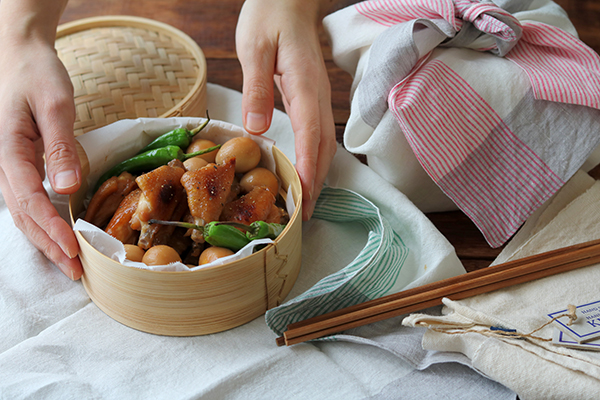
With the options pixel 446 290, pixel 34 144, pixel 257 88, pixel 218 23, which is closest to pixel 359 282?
pixel 446 290

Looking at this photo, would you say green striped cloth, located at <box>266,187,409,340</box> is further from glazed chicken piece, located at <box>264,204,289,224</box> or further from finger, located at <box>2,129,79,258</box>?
finger, located at <box>2,129,79,258</box>

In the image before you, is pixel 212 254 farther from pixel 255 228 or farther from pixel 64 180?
pixel 64 180

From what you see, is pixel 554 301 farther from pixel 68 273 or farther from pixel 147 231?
pixel 68 273

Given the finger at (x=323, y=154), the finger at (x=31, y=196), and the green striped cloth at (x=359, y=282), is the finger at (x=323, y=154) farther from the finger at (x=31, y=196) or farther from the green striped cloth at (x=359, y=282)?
the finger at (x=31, y=196)

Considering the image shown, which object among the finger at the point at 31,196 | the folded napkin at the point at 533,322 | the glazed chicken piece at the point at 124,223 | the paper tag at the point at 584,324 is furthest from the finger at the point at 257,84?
the paper tag at the point at 584,324

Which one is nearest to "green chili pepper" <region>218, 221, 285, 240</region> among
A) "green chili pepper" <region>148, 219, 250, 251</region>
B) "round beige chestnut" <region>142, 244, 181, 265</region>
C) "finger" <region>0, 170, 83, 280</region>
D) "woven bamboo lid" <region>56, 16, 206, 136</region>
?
"green chili pepper" <region>148, 219, 250, 251</region>
